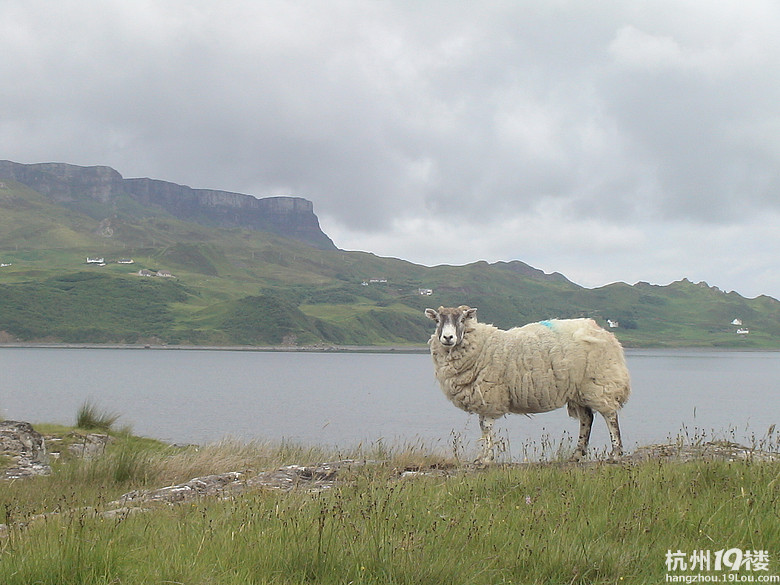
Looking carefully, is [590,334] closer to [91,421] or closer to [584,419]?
[584,419]

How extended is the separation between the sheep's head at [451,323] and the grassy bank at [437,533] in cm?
496

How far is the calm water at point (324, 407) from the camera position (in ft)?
128

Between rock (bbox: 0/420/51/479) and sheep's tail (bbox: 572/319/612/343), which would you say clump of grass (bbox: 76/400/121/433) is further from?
sheep's tail (bbox: 572/319/612/343)

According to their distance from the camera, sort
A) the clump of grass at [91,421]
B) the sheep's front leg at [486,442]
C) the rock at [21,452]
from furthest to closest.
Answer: the clump of grass at [91,421] < the rock at [21,452] < the sheep's front leg at [486,442]

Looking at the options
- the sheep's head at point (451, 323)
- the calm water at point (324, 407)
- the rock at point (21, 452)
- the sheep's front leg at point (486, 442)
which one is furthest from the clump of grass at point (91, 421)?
the sheep's front leg at point (486, 442)

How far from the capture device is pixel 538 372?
12742 millimetres

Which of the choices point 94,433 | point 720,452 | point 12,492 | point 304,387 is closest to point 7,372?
point 304,387

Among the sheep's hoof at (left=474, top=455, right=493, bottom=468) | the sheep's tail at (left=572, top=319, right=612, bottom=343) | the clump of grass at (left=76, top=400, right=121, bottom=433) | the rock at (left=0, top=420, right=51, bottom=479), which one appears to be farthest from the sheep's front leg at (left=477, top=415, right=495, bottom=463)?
the clump of grass at (left=76, top=400, right=121, bottom=433)

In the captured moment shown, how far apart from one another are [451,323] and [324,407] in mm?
48877

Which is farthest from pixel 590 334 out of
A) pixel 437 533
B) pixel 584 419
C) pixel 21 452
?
pixel 21 452

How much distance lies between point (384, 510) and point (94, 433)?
15.3 m

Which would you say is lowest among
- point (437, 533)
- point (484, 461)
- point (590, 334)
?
point (484, 461)

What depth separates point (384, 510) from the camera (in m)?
5.99

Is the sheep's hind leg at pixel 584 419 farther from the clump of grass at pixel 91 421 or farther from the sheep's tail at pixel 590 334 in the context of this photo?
the clump of grass at pixel 91 421
